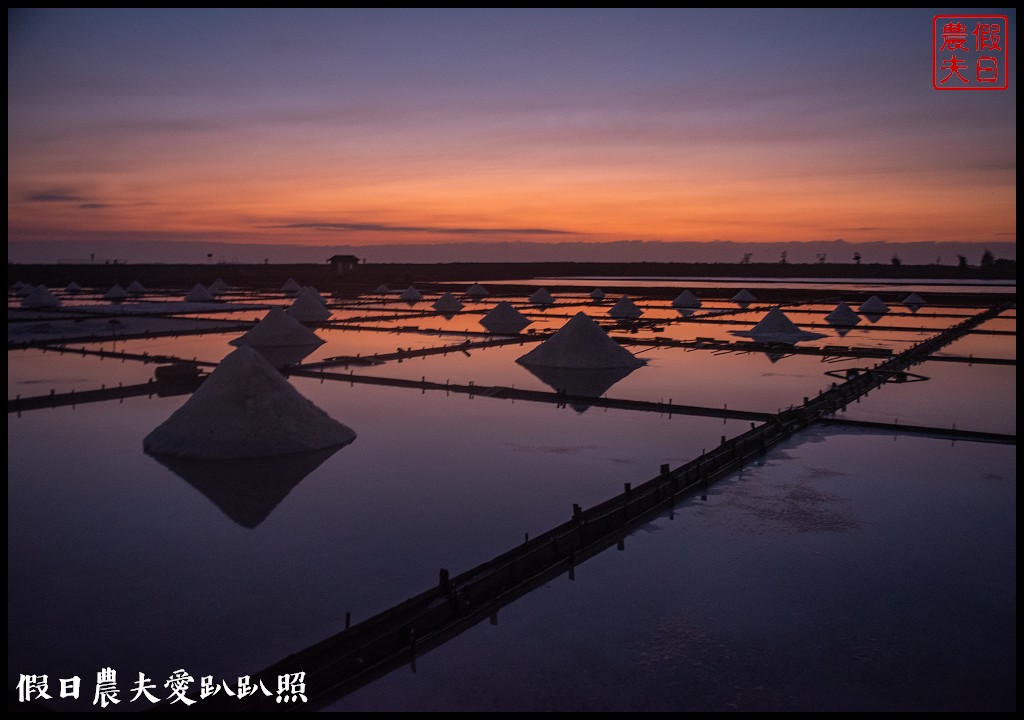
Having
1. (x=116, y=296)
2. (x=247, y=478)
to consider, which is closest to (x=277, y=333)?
(x=247, y=478)

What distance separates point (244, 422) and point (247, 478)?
1.48 m

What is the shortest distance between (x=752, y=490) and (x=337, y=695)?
5939mm

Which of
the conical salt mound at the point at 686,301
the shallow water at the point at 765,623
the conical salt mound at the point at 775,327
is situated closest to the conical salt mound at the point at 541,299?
the conical salt mound at the point at 686,301

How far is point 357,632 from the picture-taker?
18.6ft

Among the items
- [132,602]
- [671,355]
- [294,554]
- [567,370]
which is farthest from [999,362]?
[132,602]

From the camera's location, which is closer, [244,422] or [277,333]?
[244,422]

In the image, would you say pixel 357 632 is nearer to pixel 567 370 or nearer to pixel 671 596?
pixel 671 596

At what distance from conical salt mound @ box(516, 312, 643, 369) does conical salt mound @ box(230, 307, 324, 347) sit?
7472mm

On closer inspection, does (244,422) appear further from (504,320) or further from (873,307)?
(873,307)

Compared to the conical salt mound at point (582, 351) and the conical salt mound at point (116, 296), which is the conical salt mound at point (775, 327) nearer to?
the conical salt mound at point (582, 351)

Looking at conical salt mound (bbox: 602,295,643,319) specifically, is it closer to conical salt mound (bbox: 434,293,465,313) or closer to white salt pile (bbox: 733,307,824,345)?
white salt pile (bbox: 733,307,824,345)

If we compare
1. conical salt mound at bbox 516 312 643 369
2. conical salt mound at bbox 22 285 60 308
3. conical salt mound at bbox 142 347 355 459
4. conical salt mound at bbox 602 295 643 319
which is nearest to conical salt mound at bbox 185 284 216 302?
conical salt mound at bbox 22 285 60 308

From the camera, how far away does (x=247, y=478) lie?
9664 millimetres

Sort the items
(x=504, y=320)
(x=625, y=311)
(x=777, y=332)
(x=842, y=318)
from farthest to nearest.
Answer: (x=625, y=311) < (x=842, y=318) < (x=504, y=320) < (x=777, y=332)
